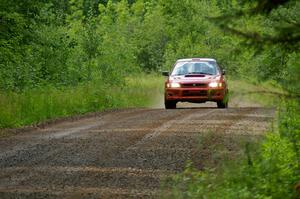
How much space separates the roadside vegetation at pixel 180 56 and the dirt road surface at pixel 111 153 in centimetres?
76

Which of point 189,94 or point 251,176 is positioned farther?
point 189,94

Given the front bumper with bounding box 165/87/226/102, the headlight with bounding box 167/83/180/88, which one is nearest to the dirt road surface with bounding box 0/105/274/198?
the front bumper with bounding box 165/87/226/102

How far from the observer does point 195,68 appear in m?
26.6

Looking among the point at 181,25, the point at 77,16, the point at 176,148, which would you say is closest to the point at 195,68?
the point at 176,148

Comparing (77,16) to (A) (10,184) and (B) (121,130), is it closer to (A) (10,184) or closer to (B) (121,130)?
(B) (121,130)

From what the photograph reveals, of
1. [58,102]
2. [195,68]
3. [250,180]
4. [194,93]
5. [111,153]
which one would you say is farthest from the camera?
[195,68]

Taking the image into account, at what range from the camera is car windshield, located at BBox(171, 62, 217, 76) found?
86.2ft

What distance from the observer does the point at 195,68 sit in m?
26.6

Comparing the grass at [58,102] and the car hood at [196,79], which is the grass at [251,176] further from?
the car hood at [196,79]

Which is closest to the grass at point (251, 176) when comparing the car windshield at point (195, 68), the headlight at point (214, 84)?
the headlight at point (214, 84)

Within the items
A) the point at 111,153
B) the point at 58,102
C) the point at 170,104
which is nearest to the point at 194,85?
the point at 170,104

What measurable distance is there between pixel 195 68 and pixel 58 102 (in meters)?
5.66

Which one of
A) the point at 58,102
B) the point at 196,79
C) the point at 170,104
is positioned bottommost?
the point at 170,104

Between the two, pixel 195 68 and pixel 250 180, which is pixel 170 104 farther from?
pixel 250 180
